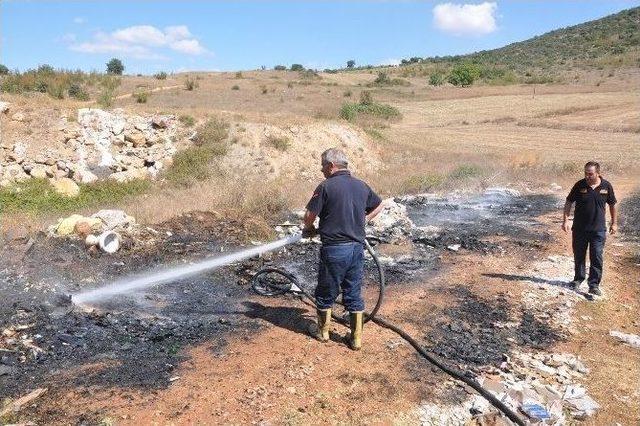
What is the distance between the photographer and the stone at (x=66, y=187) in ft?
44.5

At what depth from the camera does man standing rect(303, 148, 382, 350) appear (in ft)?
16.2

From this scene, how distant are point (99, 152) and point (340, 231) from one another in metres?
12.2

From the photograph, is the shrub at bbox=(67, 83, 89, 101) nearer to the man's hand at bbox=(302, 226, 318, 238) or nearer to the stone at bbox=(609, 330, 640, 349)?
the man's hand at bbox=(302, 226, 318, 238)

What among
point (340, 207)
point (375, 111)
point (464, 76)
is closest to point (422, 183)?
point (340, 207)

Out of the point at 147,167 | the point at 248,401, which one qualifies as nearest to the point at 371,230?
the point at 248,401

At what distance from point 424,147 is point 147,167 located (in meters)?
10.9

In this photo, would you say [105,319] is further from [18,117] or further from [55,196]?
[18,117]

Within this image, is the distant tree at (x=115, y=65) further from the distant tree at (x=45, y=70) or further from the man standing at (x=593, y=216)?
the man standing at (x=593, y=216)

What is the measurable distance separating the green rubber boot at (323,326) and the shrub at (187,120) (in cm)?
1278

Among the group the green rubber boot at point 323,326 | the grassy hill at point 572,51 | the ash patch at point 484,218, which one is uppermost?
the grassy hill at point 572,51

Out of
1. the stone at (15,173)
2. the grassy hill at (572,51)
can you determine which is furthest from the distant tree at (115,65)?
the stone at (15,173)

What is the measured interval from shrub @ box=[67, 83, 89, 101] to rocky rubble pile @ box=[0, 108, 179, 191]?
523cm

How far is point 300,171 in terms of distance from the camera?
16453 millimetres

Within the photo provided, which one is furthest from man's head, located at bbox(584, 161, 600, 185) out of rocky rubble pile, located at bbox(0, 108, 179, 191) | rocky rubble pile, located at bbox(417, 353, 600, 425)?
rocky rubble pile, located at bbox(0, 108, 179, 191)
